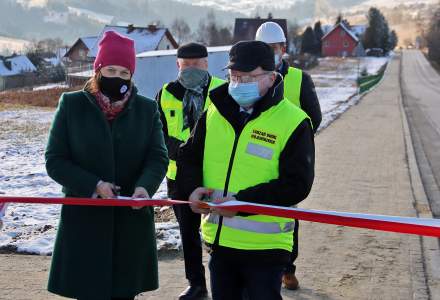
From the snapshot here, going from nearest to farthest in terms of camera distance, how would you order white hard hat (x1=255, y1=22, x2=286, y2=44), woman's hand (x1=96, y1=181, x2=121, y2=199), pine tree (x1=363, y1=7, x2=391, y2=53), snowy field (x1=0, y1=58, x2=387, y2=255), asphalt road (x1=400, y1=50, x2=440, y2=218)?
1. woman's hand (x1=96, y1=181, x2=121, y2=199)
2. white hard hat (x1=255, y1=22, x2=286, y2=44)
3. snowy field (x1=0, y1=58, x2=387, y2=255)
4. asphalt road (x1=400, y1=50, x2=440, y2=218)
5. pine tree (x1=363, y1=7, x2=391, y2=53)

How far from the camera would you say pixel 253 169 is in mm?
3201

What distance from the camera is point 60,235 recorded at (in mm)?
3375

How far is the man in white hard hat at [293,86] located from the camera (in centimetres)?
491

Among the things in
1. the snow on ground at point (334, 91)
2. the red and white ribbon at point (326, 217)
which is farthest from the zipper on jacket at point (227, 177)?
the snow on ground at point (334, 91)

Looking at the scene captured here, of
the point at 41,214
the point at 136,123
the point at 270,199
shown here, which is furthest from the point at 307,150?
the point at 41,214

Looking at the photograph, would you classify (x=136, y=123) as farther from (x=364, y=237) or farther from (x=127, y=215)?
(x=364, y=237)

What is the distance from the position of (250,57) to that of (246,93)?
195 millimetres

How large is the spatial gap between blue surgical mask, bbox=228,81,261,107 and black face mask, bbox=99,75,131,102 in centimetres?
61

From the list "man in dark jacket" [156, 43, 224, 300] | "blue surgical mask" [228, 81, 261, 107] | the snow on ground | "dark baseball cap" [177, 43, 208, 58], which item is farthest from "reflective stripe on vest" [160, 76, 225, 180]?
the snow on ground

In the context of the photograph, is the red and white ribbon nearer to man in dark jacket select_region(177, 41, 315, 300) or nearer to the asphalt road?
man in dark jacket select_region(177, 41, 315, 300)

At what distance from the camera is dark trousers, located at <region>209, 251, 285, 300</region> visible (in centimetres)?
323

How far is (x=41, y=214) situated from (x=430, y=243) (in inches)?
173

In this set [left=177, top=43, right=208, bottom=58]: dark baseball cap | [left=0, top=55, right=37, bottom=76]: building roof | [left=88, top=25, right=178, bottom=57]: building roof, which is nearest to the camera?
[left=177, top=43, right=208, bottom=58]: dark baseball cap

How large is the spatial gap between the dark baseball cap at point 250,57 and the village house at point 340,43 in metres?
116
